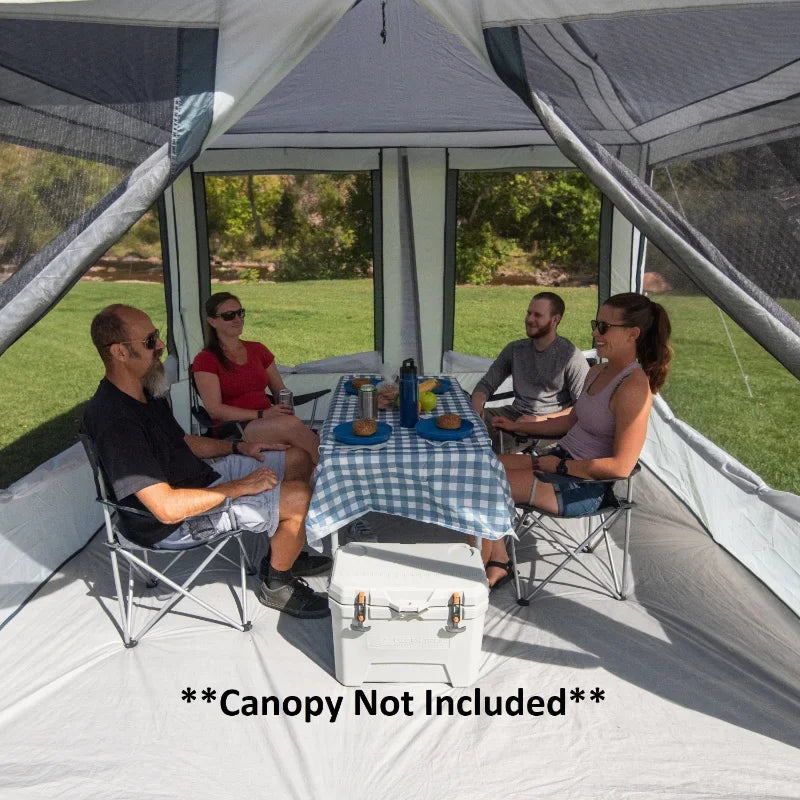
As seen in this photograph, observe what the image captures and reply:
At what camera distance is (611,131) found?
2383 millimetres

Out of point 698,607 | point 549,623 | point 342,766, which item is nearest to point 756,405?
point 698,607

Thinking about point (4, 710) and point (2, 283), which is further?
point (4, 710)

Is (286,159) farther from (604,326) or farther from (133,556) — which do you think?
(133,556)

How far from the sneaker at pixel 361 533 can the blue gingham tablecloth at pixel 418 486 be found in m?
0.80

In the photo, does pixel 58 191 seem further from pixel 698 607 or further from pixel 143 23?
pixel 698 607

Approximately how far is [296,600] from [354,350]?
4.15 meters

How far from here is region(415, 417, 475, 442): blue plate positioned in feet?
7.61

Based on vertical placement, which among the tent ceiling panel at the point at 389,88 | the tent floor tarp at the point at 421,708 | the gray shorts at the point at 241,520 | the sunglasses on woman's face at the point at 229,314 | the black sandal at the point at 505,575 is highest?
the tent ceiling panel at the point at 389,88

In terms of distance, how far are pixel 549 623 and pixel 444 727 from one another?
651 millimetres

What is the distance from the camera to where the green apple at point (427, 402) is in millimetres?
2734

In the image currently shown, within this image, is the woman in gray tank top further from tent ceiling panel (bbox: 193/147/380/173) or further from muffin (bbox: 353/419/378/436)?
tent ceiling panel (bbox: 193/147/380/173)

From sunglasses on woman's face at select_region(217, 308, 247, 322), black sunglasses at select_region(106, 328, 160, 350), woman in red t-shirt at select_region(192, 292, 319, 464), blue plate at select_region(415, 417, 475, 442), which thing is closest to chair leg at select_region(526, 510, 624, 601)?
blue plate at select_region(415, 417, 475, 442)

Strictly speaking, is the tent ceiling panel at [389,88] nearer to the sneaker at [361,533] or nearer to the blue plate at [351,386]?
the blue plate at [351,386]

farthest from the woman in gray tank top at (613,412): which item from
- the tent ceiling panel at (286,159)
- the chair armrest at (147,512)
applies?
the tent ceiling panel at (286,159)
